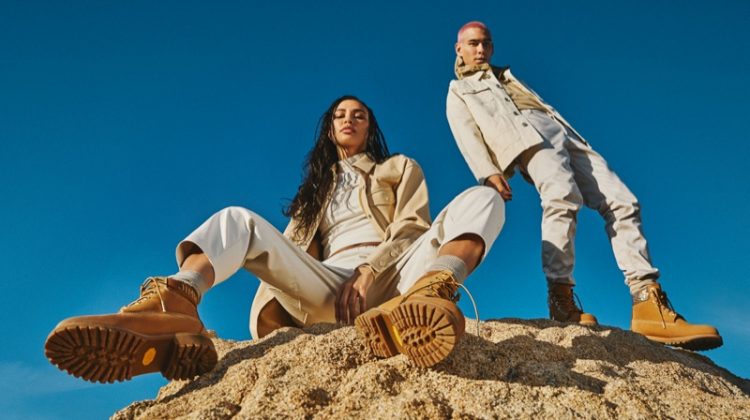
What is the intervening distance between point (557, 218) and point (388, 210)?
1.33 meters

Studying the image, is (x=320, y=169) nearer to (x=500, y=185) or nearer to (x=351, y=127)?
(x=351, y=127)

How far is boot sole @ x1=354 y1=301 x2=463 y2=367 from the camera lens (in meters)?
2.06

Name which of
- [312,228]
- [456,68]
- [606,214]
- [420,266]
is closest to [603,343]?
[420,266]

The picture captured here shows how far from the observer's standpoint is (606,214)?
4.73 metres

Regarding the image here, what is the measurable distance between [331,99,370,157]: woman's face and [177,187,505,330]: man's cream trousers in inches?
35.8

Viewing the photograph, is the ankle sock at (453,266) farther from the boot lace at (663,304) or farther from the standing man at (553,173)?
the boot lace at (663,304)

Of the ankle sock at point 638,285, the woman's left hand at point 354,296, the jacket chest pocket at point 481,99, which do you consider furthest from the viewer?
the jacket chest pocket at point 481,99

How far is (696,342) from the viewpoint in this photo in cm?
390

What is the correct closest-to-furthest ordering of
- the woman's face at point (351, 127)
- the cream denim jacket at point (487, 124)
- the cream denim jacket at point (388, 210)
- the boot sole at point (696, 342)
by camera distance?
the cream denim jacket at point (388, 210)
the boot sole at point (696, 342)
the woman's face at point (351, 127)
the cream denim jacket at point (487, 124)

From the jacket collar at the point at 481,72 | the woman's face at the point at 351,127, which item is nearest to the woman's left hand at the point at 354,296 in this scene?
the woman's face at the point at 351,127

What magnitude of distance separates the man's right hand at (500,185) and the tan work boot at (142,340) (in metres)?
2.41

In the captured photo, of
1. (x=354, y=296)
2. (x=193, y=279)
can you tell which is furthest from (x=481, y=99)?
(x=193, y=279)

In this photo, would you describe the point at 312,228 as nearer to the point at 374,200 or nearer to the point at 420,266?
the point at 374,200

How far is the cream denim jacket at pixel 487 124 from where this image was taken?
4664mm
